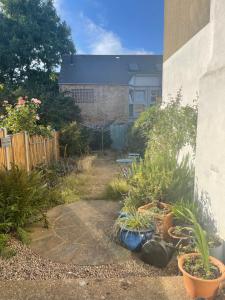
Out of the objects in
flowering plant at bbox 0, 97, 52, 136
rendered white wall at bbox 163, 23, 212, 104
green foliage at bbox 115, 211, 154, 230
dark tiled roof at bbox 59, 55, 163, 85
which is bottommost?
green foliage at bbox 115, 211, 154, 230

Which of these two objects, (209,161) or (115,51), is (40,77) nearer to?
(115,51)

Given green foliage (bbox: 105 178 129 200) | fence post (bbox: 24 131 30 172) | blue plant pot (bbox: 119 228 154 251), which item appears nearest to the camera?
blue plant pot (bbox: 119 228 154 251)

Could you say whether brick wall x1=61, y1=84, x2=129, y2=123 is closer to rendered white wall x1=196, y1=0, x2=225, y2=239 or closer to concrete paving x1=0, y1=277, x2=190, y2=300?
rendered white wall x1=196, y1=0, x2=225, y2=239

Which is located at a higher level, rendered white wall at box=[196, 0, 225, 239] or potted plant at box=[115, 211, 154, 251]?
rendered white wall at box=[196, 0, 225, 239]

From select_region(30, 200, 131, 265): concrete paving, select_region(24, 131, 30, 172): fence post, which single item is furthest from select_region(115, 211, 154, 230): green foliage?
select_region(24, 131, 30, 172): fence post

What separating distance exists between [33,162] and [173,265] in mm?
4637

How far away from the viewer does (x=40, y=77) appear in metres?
19.8

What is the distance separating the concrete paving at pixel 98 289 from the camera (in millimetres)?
2574

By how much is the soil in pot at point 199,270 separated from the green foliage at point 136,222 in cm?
101

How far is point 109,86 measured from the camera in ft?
60.5

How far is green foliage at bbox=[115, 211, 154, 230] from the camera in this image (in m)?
3.70

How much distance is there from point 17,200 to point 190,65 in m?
4.22

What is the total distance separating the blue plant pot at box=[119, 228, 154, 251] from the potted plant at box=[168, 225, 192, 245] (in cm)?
32

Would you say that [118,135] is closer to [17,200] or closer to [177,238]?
[17,200]
